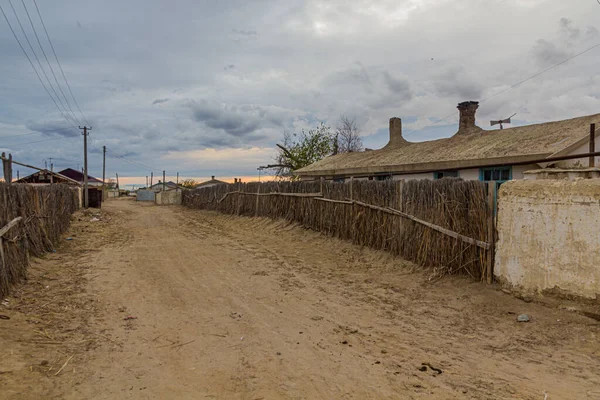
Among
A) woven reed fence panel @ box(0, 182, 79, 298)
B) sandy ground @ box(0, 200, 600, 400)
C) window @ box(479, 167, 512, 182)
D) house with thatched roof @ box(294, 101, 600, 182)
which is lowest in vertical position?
sandy ground @ box(0, 200, 600, 400)

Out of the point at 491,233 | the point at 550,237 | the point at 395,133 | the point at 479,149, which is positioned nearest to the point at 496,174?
the point at 479,149

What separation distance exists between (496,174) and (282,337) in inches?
320

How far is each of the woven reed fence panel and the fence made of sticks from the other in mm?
6569

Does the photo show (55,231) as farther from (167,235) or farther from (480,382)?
(480,382)

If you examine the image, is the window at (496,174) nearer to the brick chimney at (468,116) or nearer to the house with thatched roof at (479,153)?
the house with thatched roof at (479,153)

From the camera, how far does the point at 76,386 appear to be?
3193 millimetres

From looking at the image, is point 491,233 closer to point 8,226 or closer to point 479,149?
point 479,149

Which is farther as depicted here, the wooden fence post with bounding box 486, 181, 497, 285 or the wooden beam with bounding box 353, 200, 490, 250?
the wooden beam with bounding box 353, 200, 490, 250

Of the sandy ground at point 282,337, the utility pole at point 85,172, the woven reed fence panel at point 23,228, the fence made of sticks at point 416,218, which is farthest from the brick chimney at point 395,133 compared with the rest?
the utility pole at point 85,172

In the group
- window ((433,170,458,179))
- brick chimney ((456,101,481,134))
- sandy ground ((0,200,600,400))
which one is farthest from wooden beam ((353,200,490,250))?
brick chimney ((456,101,481,134))

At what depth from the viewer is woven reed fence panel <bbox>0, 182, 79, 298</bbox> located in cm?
565

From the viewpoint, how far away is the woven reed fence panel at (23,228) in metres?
5.65

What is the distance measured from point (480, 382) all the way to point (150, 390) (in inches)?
110

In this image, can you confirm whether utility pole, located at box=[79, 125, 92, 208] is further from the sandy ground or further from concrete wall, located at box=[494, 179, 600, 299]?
concrete wall, located at box=[494, 179, 600, 299]
